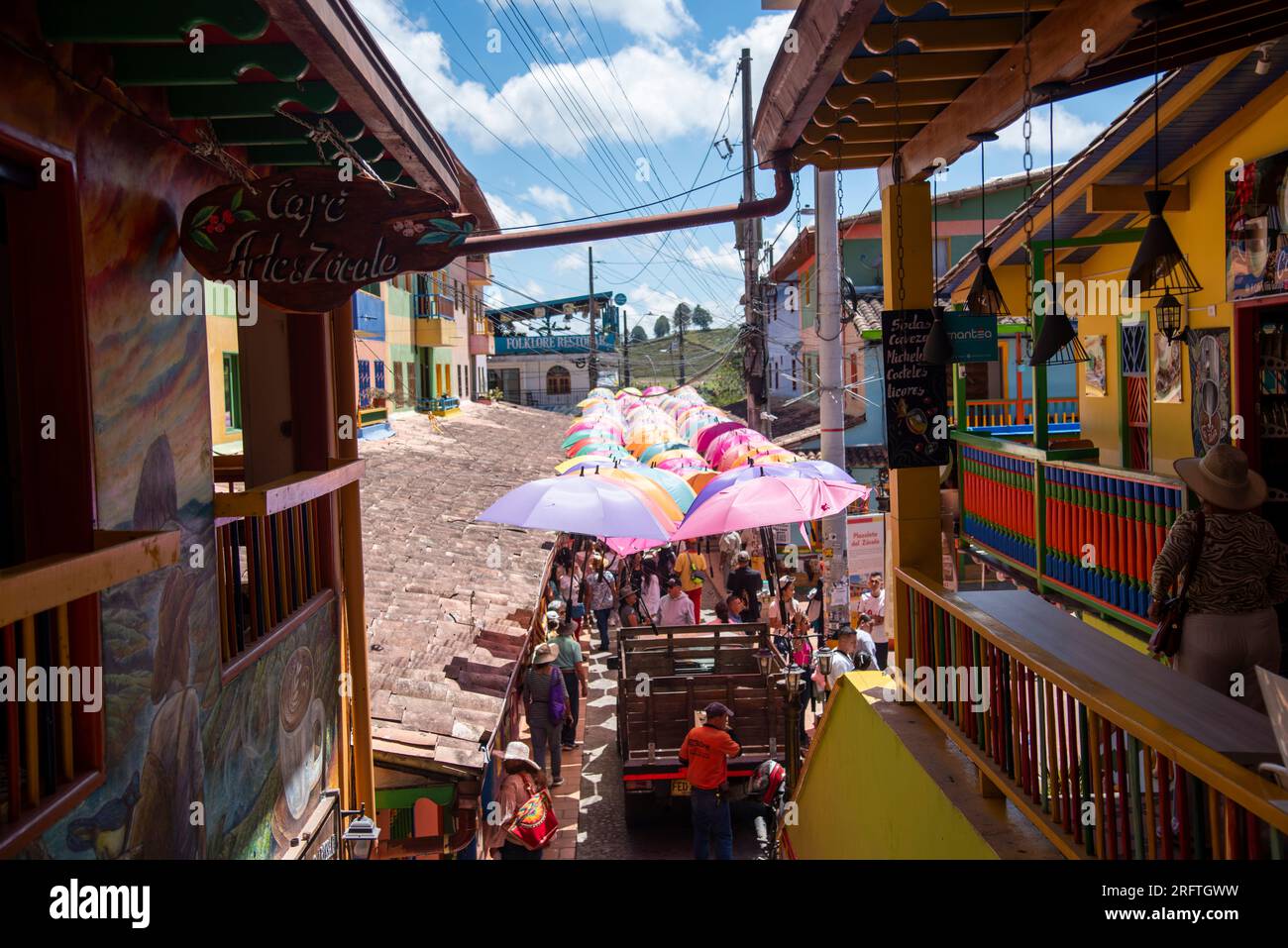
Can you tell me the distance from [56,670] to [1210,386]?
8.44m

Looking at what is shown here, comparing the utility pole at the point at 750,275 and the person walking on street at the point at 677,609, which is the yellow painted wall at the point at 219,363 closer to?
the person walking on street at the point at 677,609

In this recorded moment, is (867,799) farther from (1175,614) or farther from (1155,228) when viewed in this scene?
(1155,228)

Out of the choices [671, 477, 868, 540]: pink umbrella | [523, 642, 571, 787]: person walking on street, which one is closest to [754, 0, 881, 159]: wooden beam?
[671, 477, 868, 540]: pink umbrella

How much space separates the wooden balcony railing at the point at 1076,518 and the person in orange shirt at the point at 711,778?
3146 millimetres

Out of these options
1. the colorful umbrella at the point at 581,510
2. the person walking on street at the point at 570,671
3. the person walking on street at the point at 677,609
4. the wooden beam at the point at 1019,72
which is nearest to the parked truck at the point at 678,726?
the colorful umbrella at the point at 581,510

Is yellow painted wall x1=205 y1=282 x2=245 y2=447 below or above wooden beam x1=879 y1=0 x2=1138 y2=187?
below

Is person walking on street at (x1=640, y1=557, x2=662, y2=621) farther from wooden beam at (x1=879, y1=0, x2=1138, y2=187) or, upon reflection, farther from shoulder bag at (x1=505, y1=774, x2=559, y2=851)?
wooden beam at (x1=879, y1=0, x2=1138, y2=187)

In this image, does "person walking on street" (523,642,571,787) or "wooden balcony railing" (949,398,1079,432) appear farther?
"wooden balcony railing" (949,398,1079,432)

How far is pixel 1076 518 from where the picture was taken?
29.2ft

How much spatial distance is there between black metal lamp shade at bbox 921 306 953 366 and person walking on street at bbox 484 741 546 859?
16.2 ft

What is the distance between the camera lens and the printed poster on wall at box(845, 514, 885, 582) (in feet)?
37.0

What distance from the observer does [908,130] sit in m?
7.34

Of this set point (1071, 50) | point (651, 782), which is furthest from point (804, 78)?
point (651, 782)
